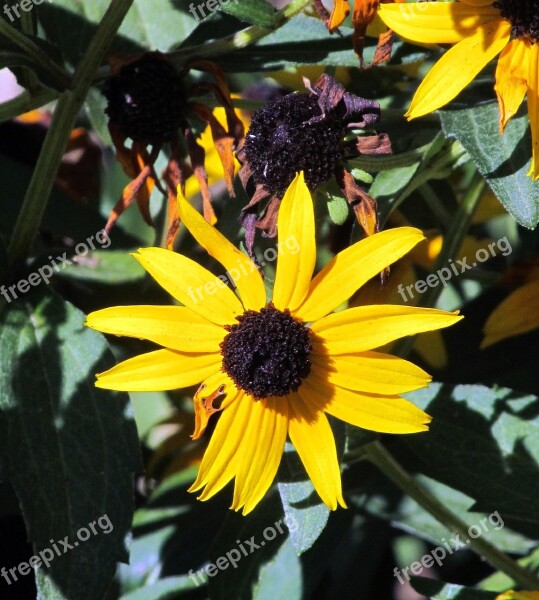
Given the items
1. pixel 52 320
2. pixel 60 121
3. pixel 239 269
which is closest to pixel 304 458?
pixel 239 269

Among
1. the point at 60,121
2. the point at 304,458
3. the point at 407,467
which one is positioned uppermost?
the point at 60,121

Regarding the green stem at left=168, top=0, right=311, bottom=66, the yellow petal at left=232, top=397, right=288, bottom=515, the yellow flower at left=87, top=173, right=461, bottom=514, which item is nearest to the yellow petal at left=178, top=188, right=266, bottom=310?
the yellow flower at left=87, top=173, right=461, bottom=514

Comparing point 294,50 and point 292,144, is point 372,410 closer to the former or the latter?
point 292,144

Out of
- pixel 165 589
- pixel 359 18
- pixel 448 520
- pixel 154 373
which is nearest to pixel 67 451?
pixel 154 373

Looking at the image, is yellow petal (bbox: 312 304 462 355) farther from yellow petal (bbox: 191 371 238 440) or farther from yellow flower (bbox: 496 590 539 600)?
yellow flower (bbox: 496 590 539 600)

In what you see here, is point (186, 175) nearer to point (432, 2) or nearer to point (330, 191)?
point (330, 191)

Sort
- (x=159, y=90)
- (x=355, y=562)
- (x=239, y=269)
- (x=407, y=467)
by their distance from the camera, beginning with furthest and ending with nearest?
1. (x=355, y=562)
2. (x=407, y=467)
3. (x=159, y=90)
4. (x=239, y=269)

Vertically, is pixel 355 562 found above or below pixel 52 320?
below
